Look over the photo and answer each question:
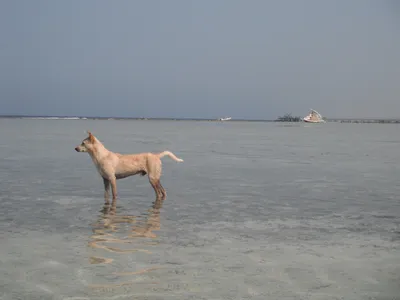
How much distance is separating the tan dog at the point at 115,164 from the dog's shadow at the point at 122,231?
44.7 inches

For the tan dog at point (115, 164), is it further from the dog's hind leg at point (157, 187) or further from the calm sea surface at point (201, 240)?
the calm sea surface at point (201, 240)

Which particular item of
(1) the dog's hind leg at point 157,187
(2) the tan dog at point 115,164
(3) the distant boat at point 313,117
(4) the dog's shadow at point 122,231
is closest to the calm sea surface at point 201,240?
(4) the dog's shadow at point 122,231

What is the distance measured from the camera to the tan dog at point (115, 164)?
13.6 metres

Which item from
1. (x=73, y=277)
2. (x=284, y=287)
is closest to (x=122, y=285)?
(x=73, y=277)

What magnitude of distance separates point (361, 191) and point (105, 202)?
24.1ft

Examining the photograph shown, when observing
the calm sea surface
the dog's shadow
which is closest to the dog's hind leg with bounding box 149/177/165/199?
the calm sea surface

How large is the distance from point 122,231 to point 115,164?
3845 mm

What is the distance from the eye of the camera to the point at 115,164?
44.8 ft

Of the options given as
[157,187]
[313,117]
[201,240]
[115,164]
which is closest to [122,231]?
[201,240]

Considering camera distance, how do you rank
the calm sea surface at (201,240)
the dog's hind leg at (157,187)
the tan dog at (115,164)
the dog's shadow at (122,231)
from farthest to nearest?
the dog's hind leg at (157,187) → the tan dog at (115,164) → the dog's shadow at (122,231) → the calm sea surface at (201,240)

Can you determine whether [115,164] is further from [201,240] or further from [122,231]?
[201,240]

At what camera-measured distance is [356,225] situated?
11039 mm

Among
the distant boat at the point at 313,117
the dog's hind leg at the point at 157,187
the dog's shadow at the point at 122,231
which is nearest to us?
the dog's shadow at the point at 122,231

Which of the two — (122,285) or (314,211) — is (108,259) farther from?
(314,211)
